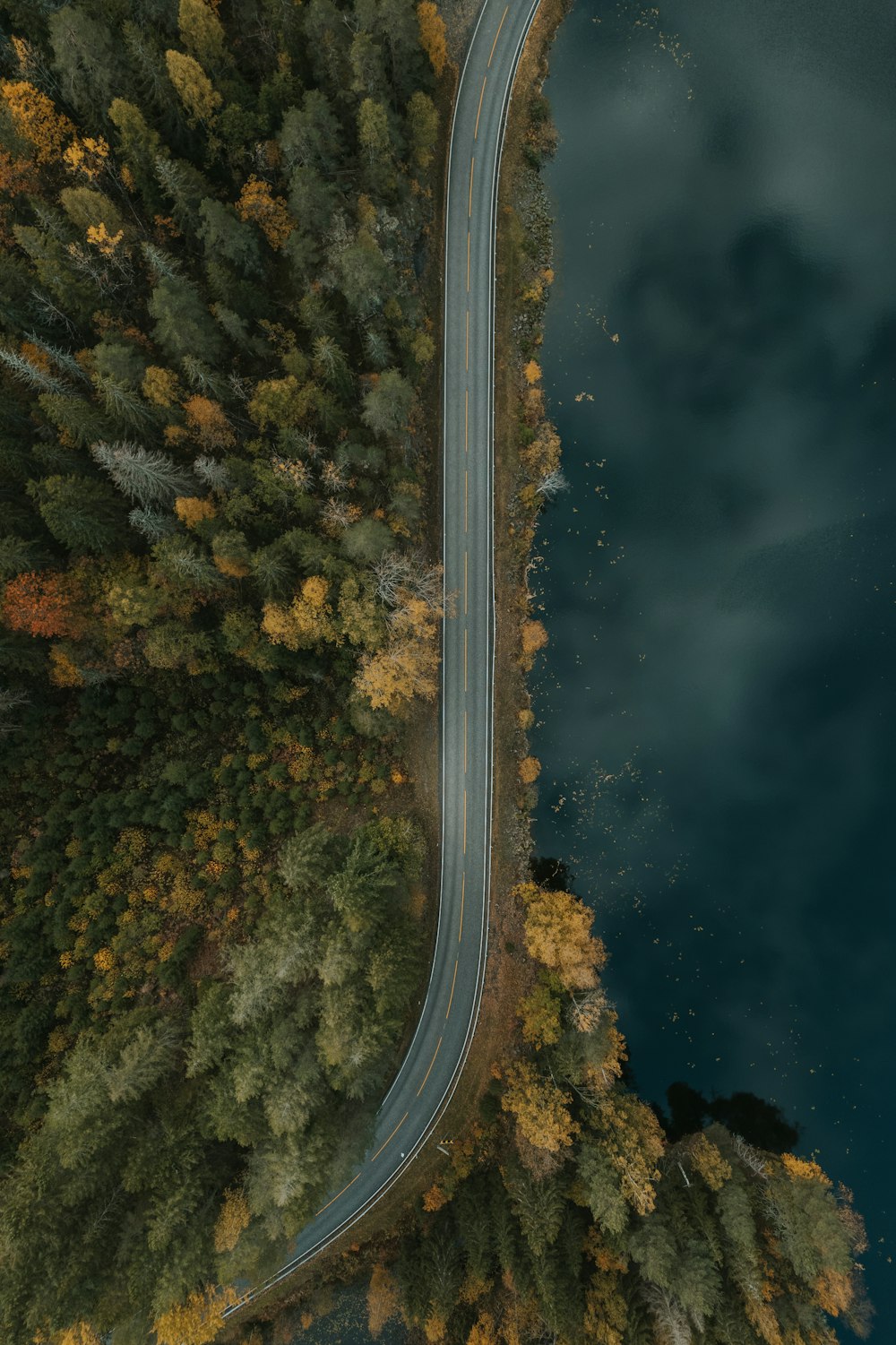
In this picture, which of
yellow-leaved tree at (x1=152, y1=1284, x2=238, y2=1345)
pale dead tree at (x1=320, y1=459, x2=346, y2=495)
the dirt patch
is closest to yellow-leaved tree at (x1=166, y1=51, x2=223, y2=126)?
the dirt patch

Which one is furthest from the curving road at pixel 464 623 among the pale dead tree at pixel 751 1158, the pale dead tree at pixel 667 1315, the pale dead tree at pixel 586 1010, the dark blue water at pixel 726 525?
the pale dead tree at pixel 751 1158

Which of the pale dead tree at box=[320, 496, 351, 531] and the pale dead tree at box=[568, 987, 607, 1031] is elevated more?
the pale dead tree at box=[320, 496, 351, 531]

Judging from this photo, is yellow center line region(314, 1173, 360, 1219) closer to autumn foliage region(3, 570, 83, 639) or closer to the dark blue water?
the dark blue water

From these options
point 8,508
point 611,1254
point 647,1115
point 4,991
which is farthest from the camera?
point 647,1115

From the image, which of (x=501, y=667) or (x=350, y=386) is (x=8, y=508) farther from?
(x=501, y=667)

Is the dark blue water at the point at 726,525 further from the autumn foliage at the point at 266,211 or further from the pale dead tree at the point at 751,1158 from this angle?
the autumn foliage at the point at 266,211

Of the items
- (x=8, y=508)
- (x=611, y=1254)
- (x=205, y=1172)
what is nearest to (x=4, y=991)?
(x=205, y=1172)

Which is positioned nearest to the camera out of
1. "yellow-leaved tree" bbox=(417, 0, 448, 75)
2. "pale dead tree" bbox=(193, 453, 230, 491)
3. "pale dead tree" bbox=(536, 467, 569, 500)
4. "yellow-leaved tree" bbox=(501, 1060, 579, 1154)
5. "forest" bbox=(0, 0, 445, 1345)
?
"forest" bbox=(0, 0, 445, 1345)
